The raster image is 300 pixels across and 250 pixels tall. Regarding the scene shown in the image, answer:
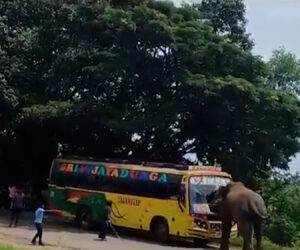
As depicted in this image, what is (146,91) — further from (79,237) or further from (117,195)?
(79,237)

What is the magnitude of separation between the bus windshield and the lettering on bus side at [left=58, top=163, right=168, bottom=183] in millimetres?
1113

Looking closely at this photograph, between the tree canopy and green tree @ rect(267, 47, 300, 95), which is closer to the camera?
the tree canopy

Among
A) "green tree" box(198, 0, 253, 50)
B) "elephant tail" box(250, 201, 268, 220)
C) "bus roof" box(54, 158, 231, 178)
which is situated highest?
"green tree" box(198, 0, 253, 50)

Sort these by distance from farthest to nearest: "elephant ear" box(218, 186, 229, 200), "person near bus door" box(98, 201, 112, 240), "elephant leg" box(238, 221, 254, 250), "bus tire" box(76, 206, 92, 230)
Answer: "bus tire" box(76, 206, 92, 230) → "person near bus door" box(98, 201, 112, 240) → "elephant ear" box(218, 186, 229, 200) → "elephant leg" box(238, 221, 254, 250)

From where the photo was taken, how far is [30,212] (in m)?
33.7

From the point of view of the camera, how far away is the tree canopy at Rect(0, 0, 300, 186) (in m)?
28.3

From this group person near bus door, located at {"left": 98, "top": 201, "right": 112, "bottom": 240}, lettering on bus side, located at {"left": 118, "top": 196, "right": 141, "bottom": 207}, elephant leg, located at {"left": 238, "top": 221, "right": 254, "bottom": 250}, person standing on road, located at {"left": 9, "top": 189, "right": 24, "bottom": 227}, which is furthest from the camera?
person standing on road, located at {"left": 9, "top": 189, "right": 24, "bottom": 227}

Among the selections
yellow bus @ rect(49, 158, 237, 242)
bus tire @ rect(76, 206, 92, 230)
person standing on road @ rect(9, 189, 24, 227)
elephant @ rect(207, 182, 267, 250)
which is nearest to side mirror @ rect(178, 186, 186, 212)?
yellow bus @ rect(49, 158, 237, 242)

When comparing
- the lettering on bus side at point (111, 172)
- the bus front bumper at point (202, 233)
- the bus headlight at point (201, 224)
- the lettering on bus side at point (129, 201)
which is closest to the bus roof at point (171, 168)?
the lettering on bus side at point (111, 172)

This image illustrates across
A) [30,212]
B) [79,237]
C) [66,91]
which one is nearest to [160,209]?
[79,237]

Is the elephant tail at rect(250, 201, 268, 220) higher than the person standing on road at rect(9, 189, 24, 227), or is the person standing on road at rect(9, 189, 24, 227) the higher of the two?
the elephant tail at rect(250, 201, 268, 220)

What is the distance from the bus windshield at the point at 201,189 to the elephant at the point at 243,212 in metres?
2.08

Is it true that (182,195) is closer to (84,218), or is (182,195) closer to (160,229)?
(160,229)

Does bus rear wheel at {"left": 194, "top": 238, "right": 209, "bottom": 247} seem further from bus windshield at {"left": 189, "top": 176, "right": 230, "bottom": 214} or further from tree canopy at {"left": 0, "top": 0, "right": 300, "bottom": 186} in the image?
tree canopy at {"left": 0, "top": 0, "right": 300, "bottom": 186}
